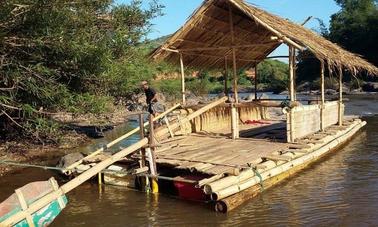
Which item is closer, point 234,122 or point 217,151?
point 217,151

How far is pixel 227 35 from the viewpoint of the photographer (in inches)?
524

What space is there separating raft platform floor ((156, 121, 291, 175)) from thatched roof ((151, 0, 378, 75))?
236 centimetres

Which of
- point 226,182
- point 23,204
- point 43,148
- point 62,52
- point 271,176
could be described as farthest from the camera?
point 43,148

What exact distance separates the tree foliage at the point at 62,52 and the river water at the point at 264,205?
201cm

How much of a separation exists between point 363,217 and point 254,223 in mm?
1788

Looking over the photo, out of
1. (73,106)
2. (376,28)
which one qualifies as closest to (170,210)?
(73,106)

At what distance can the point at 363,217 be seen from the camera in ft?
24.5

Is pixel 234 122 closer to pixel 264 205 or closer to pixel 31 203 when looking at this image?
pixel 264 205

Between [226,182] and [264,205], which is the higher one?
[226,182]

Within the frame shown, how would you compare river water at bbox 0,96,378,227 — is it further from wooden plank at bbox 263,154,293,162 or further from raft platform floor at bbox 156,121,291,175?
raft platform floor at bbox 156,121,291,175

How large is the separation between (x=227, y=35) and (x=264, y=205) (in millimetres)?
6439

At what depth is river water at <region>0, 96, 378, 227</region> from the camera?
7.46 m

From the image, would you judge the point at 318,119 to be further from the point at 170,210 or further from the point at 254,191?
the point at 170,210

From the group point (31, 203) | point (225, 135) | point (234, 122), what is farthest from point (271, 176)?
point (31, 203)
